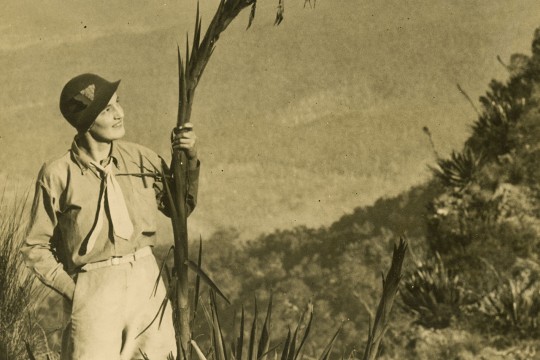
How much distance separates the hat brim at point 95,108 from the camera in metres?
2.47

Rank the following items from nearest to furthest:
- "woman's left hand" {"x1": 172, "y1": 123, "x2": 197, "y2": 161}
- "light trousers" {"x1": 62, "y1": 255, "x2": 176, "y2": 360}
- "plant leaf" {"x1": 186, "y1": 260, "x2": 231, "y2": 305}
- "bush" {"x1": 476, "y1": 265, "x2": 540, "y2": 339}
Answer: "plant leaf" {"x1": 186, "y1": 260, "x2": 231, "y2": 305} → "woman's left hand" {"x1": 172, "y1": 123, "x2": 197, "y2": 161} → "light trousers" {"x1": 62, "y1": 255, "x2": 176, "y2": 360} → "bush" {"x1": 476, "y1": 265, "x2": 540, "y2": 339}

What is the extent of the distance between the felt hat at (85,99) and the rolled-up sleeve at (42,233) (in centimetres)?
17

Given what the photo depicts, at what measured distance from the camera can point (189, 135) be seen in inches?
83.9

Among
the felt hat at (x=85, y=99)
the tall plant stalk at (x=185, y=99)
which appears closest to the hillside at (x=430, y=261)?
the felt hat at (x=85, y=99)

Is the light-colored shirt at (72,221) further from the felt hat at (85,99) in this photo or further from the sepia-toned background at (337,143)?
the sepia-toned background at (337,143)

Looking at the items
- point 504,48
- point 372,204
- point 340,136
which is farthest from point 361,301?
point 504,48

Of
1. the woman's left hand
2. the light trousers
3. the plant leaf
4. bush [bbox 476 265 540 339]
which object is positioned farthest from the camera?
bush [bbox 476 265 540 339]

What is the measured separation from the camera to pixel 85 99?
8.23 feet

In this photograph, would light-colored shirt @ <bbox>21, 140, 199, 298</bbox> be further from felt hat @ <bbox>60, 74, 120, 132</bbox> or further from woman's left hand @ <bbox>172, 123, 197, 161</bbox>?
woman's left hand @ <bbox>172, 123, 197, 161</bbox>

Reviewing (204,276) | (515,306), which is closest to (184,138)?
(204,276)

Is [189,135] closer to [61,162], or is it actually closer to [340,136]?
[61,162]

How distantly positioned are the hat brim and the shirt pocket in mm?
218

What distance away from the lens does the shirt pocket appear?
8.13 feet

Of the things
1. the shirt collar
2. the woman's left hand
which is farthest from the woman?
the woman's left hand
